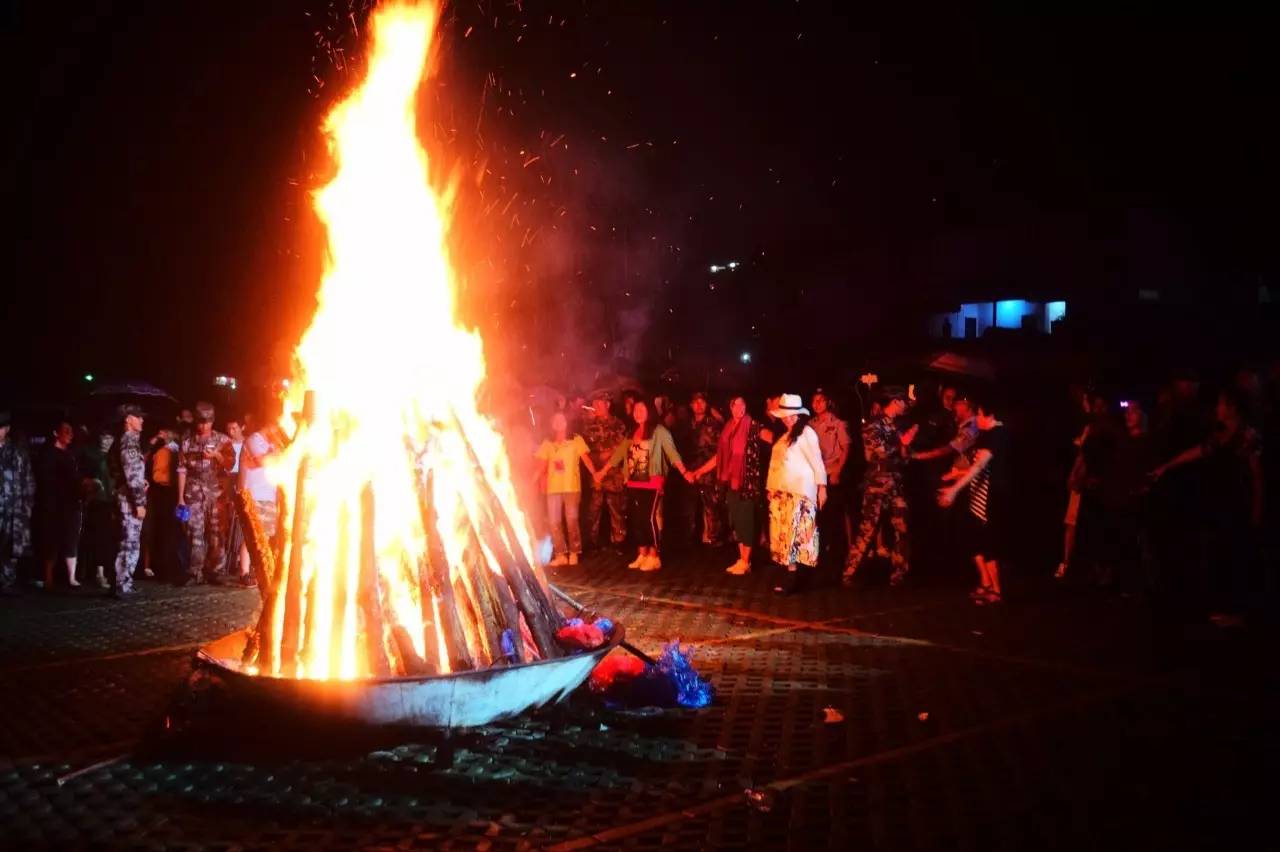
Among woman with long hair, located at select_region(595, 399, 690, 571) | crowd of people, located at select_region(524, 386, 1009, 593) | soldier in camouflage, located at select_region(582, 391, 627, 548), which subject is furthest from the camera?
soldier in camouflage, located at select_region(582, 391, 627, 548)

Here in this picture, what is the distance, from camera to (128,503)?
37.1 feet

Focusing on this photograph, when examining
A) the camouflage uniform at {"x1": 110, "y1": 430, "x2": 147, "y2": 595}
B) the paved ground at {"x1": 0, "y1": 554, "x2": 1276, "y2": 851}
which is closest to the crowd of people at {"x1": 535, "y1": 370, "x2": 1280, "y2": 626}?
the paved ground at {"x1": 0, "y1": 554, "x2": 1276, "y2": 851}

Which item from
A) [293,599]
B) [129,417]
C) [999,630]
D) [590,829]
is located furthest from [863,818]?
[129,417]

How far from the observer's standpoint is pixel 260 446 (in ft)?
41.8

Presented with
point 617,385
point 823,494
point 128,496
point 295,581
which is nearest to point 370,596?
point 295,581

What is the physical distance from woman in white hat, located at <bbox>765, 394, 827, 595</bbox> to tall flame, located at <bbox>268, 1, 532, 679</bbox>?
415 centimetres

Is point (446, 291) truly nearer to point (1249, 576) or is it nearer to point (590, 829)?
point (590, 829)

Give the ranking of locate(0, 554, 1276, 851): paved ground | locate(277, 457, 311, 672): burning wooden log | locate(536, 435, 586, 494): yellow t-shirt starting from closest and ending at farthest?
locate(0, 554, 1276, 851): paved ground → locate(277, 457, 311, 672): burning wooden log → locate(536, 435, 586, 494): yellow t-shirt

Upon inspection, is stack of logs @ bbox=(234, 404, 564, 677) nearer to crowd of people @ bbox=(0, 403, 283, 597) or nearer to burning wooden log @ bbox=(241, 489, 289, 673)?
burning wooden log @ bbox=(241, 489, 289, 673)

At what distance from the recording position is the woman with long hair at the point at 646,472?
530 inches

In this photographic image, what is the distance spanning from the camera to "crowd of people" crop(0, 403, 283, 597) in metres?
11.5

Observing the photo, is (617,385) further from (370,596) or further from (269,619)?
(370,596)

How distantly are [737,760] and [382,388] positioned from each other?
3508mm

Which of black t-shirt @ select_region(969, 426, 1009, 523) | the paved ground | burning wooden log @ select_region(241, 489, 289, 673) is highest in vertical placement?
black t-shirt @ select_region(969, 426, 1009, 523)
